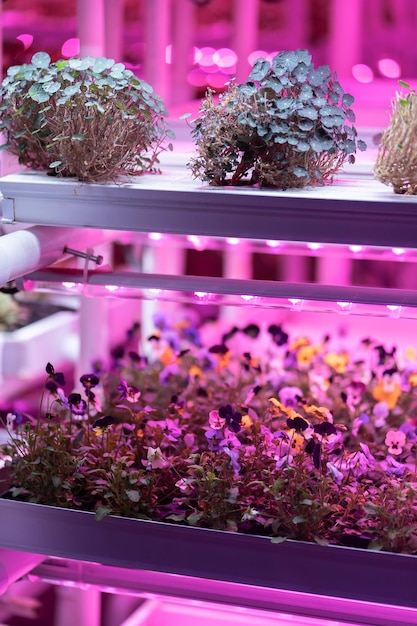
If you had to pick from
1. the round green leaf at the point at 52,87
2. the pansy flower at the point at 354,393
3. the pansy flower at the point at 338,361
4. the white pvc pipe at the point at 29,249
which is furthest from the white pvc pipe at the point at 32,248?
the pansy flower at the point at 338,361

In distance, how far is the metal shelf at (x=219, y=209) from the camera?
5.48ft

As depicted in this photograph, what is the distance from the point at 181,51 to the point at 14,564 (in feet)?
9.32

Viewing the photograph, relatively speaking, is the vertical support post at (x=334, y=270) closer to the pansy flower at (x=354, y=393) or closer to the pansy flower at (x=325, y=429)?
the pansy flower at (x=354, y=393)

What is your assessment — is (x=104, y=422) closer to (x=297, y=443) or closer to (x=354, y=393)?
(x=297, y=443)

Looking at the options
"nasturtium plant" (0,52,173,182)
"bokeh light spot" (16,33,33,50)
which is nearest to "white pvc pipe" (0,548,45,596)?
"nasturtium plant" (0,52,173,182)

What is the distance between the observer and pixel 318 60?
498 cm

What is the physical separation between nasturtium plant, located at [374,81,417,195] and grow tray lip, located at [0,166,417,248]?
3 cm

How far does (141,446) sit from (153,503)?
0.22 m

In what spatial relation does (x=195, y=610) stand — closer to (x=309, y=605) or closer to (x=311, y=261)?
(x=309, y=605)

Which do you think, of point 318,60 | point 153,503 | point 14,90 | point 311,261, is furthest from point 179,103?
point 153,503

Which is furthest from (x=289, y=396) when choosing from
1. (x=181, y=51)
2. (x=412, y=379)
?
(x=181, y=51)

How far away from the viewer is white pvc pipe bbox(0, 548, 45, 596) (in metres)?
1.98

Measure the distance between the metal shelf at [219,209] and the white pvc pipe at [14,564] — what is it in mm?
695

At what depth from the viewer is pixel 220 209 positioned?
1736mm
